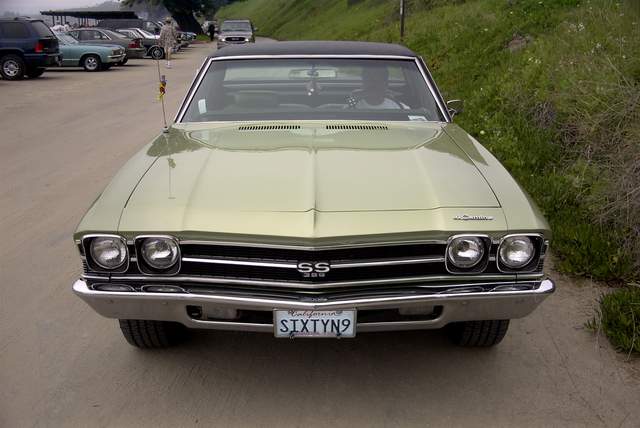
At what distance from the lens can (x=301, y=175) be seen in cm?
308

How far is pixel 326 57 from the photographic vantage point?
4.46 metres

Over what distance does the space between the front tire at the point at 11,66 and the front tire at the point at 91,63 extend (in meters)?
4.42

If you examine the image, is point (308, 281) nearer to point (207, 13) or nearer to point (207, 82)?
point (207, 82)

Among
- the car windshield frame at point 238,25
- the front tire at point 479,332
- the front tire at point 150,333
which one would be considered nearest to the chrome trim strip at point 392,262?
the front tire at point 479,332

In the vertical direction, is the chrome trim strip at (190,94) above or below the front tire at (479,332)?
above

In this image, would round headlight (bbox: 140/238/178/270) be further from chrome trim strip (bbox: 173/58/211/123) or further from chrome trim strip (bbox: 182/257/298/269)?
chrome trim strip (bbox: 173/58/211/123)

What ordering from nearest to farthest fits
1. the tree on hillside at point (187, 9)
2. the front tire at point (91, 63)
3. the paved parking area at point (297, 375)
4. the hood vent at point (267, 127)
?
the paved parking area at point (297, 375)
the hood vent at point (267, 127)
the front tire at point (91, 63)
the tree on hillside at point (187, 9)

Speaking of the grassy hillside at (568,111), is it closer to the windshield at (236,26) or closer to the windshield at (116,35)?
the windshield at (116,35)

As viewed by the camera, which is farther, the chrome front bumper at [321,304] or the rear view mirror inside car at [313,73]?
the rear view mirror inside car at [313,73]

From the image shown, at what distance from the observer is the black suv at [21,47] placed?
17.9m

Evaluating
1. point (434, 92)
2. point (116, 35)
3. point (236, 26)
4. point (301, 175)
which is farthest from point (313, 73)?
point (236, 26)

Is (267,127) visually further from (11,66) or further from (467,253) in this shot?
(11,66)

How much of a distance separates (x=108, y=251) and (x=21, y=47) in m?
17.5

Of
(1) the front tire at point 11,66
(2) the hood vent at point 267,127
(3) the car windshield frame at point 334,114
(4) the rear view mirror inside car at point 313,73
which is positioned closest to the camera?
(2) the hood vent at point 267,127
